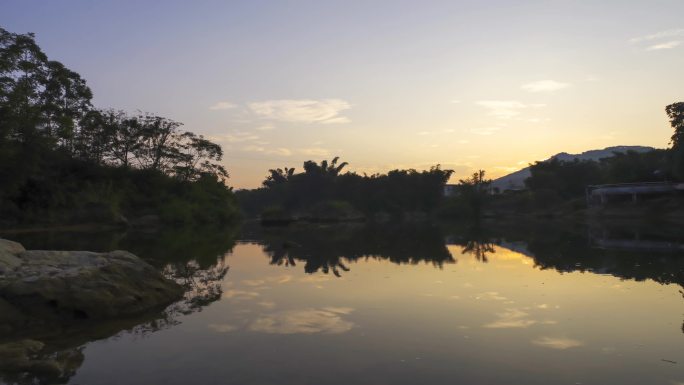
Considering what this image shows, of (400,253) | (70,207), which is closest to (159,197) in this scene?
(70,207)

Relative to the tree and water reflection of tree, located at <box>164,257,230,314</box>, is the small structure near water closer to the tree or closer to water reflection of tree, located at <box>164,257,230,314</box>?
the tree

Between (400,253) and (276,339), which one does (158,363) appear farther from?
(400,253)

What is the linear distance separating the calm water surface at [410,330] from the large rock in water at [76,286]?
2.90ft

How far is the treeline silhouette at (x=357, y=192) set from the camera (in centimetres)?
10079

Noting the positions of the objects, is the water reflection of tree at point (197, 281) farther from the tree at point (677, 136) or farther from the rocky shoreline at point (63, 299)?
the tree at point (677, 136)

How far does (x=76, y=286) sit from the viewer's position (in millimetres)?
10227

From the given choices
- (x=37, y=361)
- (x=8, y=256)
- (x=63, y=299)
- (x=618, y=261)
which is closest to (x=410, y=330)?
(x=37, y=361)

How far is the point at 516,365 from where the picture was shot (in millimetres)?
6590

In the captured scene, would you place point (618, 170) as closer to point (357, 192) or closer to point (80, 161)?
point (357, 192)

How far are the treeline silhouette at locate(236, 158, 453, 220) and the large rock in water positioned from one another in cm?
7164

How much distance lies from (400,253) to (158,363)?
618 inches

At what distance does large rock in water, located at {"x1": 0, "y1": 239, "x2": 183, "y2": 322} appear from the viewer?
32.2ft

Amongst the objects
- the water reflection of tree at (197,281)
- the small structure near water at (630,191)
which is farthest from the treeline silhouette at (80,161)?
the small structure near water at (630,191)

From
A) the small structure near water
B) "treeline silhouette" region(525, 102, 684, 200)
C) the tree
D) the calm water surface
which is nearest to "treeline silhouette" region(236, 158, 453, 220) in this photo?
"treeline silhouette" region(525, 102, 684, 200)
